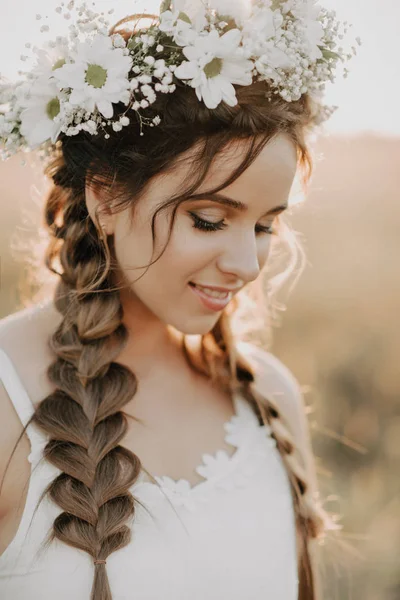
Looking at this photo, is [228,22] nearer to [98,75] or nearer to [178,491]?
[98,75]

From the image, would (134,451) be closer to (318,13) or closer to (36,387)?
(36,387)

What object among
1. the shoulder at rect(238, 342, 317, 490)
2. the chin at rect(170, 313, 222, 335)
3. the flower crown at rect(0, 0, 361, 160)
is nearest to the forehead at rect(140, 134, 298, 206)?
the flower crown at rect(0, 0, 361, 160)

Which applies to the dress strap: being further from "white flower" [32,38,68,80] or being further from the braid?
"white flower" [32,38,68,80]

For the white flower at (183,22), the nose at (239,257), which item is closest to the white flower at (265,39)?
the white flower at (183,22)

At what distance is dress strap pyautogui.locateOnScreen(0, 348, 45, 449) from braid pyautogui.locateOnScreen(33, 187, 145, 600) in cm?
3

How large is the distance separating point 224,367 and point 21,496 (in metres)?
0.78

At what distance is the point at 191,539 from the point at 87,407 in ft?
1.41

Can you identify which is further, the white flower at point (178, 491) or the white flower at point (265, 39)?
the white flower at point (178, 491)

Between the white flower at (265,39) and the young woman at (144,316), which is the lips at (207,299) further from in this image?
the white flower at (265,39)

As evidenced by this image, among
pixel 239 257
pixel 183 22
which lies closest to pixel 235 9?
pixel 183 22

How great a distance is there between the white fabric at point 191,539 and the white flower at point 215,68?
0.81 m

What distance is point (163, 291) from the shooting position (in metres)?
1.73

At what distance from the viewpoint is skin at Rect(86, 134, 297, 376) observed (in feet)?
5.30

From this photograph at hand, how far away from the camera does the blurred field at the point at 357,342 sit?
4070mm
